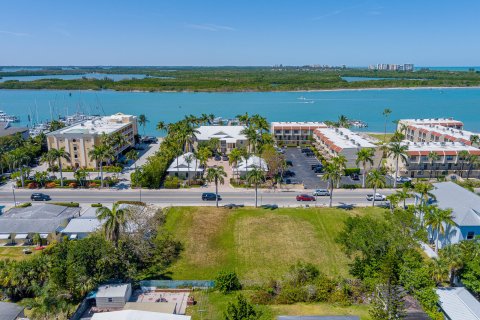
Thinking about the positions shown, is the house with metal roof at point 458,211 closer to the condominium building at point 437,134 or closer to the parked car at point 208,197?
the parked car at point 208,197

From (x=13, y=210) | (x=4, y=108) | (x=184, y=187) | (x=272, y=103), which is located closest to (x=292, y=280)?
(x=184, y=187)

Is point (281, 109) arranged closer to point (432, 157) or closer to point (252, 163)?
point (252, 163)

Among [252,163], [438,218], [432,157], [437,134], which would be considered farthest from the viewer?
[437,134]

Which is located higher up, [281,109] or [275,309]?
[281,109]

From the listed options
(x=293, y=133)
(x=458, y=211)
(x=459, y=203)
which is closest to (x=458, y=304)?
(x=458, y=211)

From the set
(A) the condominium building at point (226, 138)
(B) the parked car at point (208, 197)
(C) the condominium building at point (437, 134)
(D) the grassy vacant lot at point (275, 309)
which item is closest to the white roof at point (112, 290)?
(D) the grassy vacant lot at point (275, 309)

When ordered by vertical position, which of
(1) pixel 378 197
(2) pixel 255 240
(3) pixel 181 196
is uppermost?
(1) pixel 378 197
